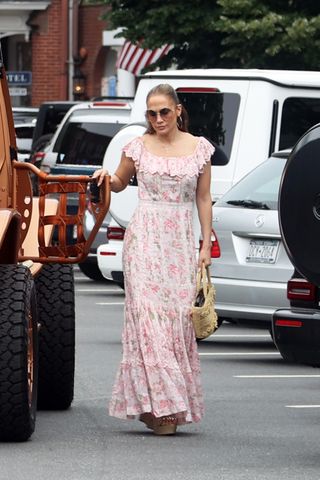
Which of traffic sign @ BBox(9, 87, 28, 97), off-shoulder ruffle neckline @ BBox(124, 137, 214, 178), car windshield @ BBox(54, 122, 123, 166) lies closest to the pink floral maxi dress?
off-shoulder ruffle neckline @ BBox(124, 137, 214, 178)

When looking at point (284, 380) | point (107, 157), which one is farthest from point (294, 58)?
point (284, 380)

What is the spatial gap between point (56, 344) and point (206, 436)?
3.77 ft

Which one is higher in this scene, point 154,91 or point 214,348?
point 154,91

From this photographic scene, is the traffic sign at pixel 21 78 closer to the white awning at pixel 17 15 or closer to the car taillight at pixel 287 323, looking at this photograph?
the white awning at pixel 17 15

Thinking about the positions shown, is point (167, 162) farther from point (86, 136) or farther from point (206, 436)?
point (86, 136)

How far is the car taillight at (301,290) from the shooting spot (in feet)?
31.6

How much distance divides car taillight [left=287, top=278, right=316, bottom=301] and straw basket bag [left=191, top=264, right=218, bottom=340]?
15.4 inches

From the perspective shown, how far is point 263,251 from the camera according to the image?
556 inches

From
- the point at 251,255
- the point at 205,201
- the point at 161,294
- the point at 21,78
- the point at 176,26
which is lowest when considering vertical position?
the point at 21,78

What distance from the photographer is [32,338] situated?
978 centimetres

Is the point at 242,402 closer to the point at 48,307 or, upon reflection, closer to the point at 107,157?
the point at 48,307

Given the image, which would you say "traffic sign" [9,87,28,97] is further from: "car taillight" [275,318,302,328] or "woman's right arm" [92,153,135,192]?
"car taillight" [275,318,302,328]

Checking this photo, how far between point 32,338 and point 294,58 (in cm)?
1700

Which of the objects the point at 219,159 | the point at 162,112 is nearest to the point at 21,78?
the point at 219,159
